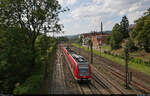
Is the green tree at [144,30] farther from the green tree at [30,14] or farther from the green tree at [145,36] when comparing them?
the green tree at [30,14]

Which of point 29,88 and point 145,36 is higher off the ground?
point 145,36

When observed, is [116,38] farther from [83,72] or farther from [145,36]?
[83,72]

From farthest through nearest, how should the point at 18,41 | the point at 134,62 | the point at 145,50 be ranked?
the point at 145,50 < the point at 134,62 < the point at 18,41

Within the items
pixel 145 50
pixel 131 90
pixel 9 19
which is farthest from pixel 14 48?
pixel 145 50

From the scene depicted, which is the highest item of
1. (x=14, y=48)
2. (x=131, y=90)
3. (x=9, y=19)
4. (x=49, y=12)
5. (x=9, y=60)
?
(x=49, y=12)

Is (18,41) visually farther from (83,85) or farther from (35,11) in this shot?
(83,85)

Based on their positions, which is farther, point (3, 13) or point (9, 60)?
point (3, 13)

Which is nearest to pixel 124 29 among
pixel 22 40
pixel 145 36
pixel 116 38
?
pixel 116 38

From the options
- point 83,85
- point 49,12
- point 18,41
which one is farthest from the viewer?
point 49,12

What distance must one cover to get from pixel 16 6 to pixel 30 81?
10.9 meters

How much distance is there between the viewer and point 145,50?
44500mm

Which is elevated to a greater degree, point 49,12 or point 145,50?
point 49,12

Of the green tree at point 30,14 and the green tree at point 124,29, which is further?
the green tree at point 124,29

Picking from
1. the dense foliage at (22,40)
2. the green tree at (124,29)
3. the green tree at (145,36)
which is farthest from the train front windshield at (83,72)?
the green tree at (124,29)
